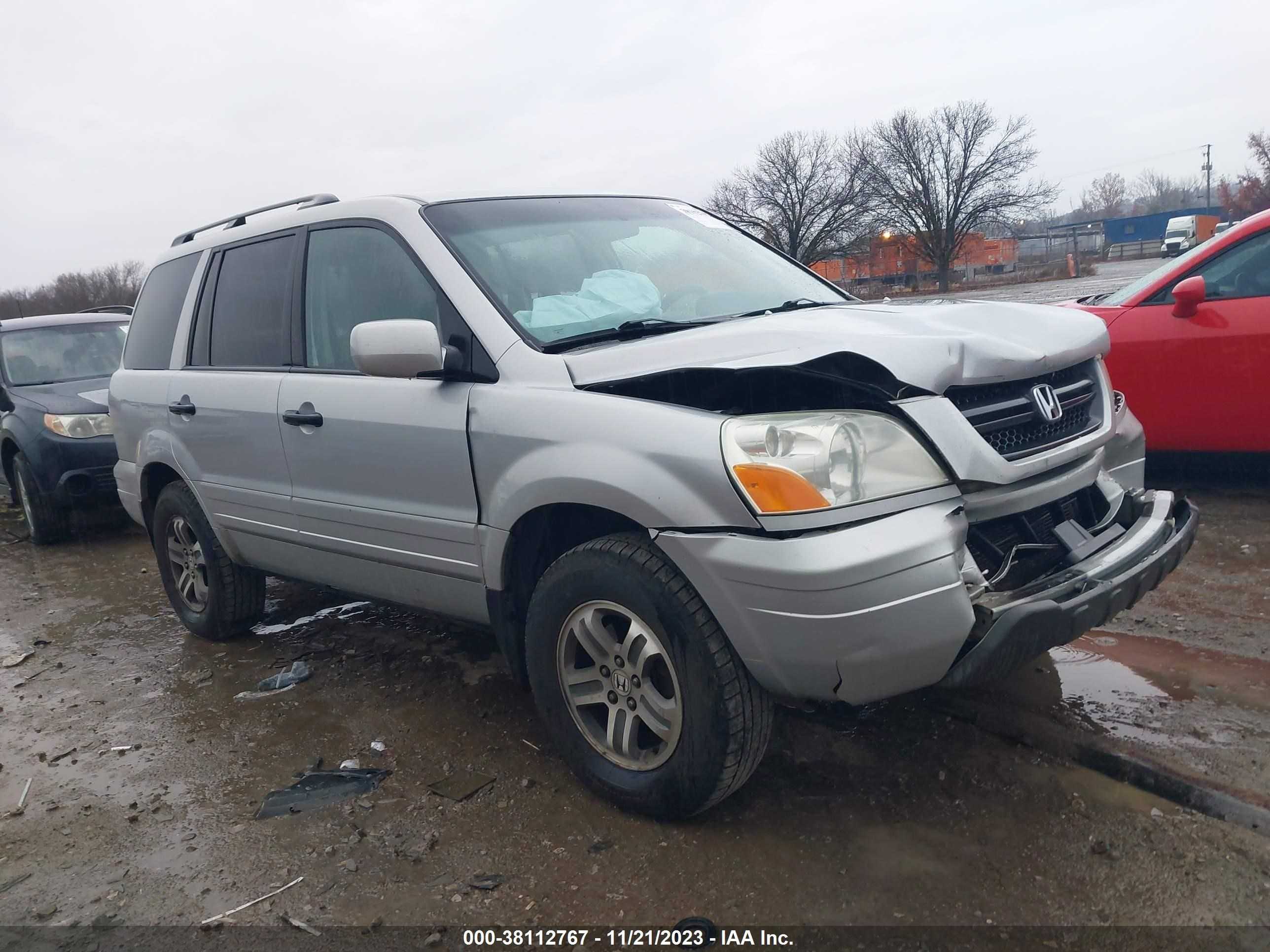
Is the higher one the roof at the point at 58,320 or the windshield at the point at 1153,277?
the roof at the point at 58,320

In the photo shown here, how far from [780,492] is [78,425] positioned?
729 centimetres

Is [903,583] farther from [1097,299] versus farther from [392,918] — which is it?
[1097,299]

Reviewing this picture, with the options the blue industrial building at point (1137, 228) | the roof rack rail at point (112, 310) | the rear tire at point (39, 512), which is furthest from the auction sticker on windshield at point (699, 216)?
the blue industrial building at point (1137, 228)

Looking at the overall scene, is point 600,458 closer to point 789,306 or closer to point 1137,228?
point 789,306

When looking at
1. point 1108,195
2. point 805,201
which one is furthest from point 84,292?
point 1108,195

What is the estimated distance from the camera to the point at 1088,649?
12.5 feet

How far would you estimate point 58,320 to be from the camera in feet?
29.3

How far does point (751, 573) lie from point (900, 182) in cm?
5762

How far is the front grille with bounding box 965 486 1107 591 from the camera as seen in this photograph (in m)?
2.59

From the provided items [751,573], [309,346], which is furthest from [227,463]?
[751,573]

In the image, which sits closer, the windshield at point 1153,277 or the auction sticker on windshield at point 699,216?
the auction sticker on windshield at point 699,216

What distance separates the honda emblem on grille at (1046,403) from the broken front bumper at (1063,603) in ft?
1.31

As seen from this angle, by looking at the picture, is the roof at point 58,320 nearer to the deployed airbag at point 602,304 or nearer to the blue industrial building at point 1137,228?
the deployed airbag at point 602,304

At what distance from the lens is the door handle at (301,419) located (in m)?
3.64
